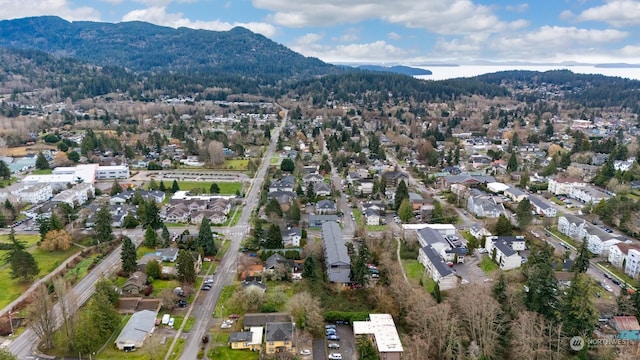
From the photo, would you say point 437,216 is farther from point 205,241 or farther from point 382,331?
point 205,241

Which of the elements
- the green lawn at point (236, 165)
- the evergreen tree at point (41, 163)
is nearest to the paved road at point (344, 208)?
the green lawn at point (236, 165)

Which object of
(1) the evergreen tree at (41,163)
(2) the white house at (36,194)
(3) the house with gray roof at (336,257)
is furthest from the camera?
(1) the evergreen tree at (41,163)

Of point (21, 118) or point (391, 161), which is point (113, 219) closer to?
point (391, 161)

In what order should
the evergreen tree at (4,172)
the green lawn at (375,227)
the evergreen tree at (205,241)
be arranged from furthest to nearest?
1. the evergreen tree at (4,172)
2. the green lawn at (375,227)
3. the evergreen tree at (205,241)

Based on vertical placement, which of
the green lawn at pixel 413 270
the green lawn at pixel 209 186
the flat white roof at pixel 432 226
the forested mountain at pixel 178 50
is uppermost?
the forested mountain at pixel 178 50

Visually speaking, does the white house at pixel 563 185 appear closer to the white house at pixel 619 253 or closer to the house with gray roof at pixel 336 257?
the white house at pixel 619 253

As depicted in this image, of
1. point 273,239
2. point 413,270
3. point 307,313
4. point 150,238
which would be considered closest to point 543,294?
point 413,270

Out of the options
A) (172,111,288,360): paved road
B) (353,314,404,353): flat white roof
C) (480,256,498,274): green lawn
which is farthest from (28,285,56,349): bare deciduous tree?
(480,256,498,274): green lawn

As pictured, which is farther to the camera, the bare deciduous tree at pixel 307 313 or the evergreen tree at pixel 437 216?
the evergreen tree at pixel 437 216
